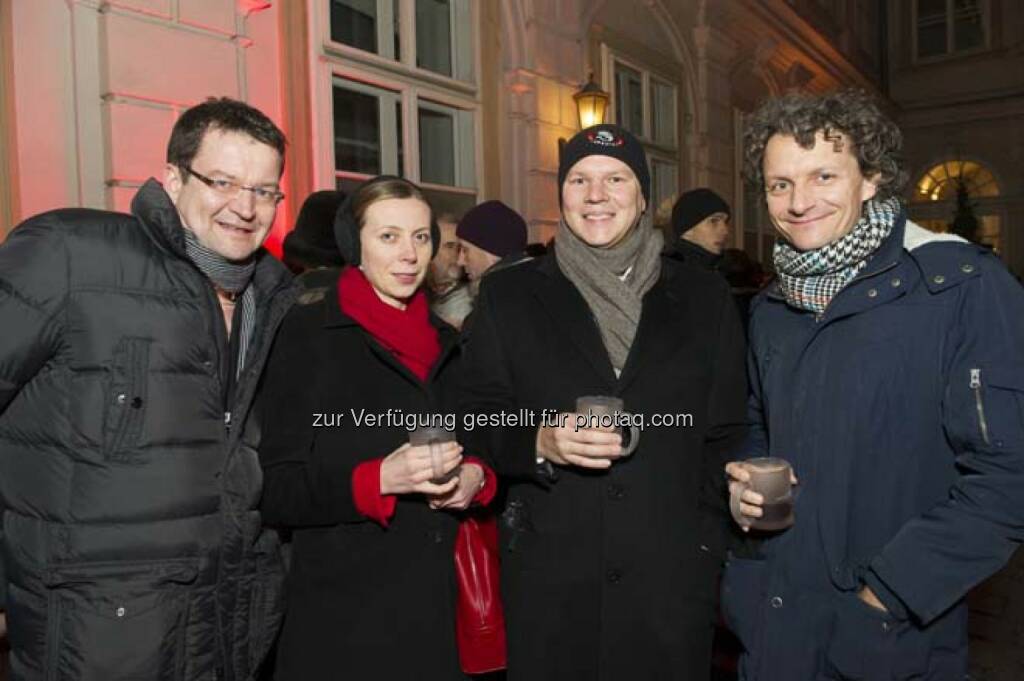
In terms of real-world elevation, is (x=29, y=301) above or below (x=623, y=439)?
above

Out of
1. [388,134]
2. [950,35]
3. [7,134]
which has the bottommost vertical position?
[7,134]

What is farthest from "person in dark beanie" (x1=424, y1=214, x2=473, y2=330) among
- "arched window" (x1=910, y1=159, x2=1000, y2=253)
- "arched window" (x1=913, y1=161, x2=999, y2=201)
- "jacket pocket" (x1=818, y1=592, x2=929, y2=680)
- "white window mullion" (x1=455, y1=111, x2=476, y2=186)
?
"arched window" (x1=913, y1=161, x2=999, y2=201)

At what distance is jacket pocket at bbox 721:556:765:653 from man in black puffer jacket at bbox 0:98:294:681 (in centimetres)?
133

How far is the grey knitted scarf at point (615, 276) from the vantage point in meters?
2.20

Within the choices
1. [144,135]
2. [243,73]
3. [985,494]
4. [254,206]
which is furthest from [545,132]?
[985,494]

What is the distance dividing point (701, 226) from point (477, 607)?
11.3ft

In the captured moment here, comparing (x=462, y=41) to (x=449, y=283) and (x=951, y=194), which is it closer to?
(x=449, y=283)

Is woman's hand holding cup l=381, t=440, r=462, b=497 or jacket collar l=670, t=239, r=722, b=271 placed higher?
jacket collar l=670, t=239, r=722, b=271

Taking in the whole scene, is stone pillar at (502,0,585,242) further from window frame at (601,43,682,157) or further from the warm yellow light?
window frame at (601,43,682,157)

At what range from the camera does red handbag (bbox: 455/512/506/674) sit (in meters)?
2.23

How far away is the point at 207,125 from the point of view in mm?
1971

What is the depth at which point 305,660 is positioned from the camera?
2146 millimetres

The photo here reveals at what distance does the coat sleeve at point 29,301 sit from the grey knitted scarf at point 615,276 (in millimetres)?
1378

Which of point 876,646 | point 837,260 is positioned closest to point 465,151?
point 837,260
